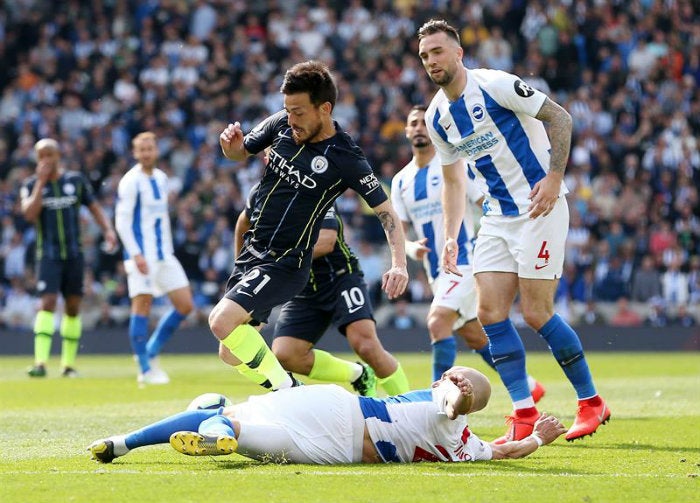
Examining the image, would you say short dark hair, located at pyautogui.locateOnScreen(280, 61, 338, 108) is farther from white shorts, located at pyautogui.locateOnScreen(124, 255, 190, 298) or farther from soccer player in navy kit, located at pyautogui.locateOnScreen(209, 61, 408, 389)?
white shorts, located at pyautogui.locateOnScreen(124, 255, 190, 298)

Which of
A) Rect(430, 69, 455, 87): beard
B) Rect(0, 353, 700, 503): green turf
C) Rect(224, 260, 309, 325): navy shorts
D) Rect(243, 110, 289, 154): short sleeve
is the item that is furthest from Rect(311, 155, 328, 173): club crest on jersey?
Rect(0, 353, 700, 503): green turf

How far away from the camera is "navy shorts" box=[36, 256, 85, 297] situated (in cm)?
1584

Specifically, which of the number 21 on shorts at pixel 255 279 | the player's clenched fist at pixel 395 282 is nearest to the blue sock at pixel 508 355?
the player's clenched fist at pixel 395 282

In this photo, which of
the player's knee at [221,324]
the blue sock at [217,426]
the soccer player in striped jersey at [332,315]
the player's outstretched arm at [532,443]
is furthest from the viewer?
the soccer player in striped jersey at [332,315]

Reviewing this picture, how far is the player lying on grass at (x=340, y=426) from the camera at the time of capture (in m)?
6.67

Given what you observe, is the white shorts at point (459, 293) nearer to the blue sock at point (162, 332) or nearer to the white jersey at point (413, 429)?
the white jersey at point (413, 429)

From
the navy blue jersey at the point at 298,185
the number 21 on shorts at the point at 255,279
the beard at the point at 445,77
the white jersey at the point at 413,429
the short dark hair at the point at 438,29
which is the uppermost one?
the short dark hair at the point at 438,29

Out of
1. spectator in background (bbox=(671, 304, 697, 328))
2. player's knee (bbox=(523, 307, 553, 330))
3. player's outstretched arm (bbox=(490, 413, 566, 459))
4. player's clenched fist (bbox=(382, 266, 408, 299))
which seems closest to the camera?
player's outstretched arm (bbox=(490, 413, 566, 459))

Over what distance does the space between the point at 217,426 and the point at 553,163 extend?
297 centimetres

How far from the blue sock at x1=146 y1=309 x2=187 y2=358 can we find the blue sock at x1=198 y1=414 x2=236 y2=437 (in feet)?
27.4

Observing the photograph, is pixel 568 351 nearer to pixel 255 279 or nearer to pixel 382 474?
pixel 255 279

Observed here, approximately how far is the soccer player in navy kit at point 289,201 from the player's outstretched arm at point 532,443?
1172 mm

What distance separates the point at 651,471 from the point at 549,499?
4.15 feet

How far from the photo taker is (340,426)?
22.5ft
